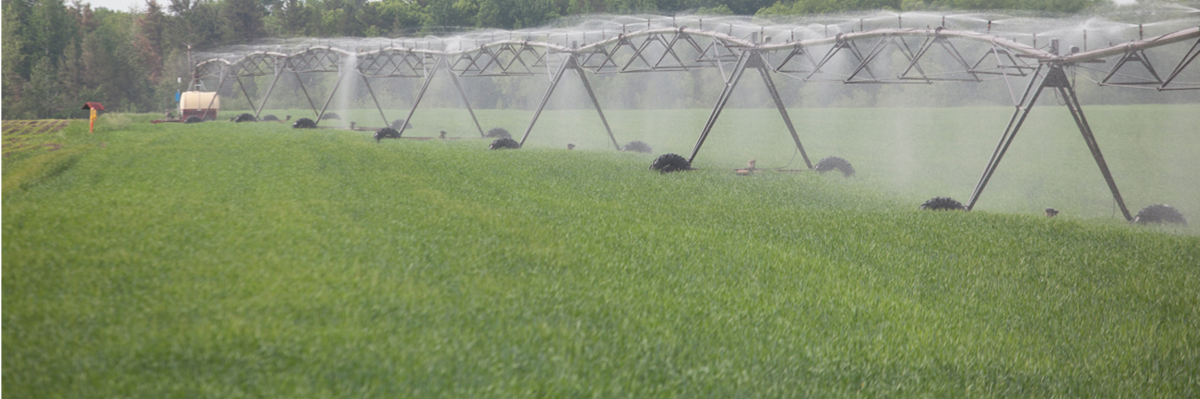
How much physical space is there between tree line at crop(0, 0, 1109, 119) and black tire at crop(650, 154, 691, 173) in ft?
31.2

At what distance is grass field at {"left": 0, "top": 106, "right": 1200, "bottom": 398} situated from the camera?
12.7ft

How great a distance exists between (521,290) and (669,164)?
416 inches

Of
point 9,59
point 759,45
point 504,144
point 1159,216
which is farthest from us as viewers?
point 504,144

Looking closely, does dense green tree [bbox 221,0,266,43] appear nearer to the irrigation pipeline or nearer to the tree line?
the tree line

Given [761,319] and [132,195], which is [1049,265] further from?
[132,195]

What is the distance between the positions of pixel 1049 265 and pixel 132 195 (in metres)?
9.49

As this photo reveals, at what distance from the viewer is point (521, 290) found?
221 inches

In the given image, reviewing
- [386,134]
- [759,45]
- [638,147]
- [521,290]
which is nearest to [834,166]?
[759,45]

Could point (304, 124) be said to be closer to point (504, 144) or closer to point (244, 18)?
point (504, 144)

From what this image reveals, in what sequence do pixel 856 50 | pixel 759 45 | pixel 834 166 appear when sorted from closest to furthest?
pixel 856 50 → pixel 759 45 → pixel 834 166

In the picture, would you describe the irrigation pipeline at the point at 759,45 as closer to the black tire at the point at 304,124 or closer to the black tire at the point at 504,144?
the black tire at the point at 304,124

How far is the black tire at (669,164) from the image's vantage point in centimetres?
1576

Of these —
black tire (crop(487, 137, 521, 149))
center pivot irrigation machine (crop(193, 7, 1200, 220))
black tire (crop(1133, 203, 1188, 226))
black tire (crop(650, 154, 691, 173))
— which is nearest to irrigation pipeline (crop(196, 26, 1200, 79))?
center pivot irrigation machine (crop(193, 7, 1200, 220))

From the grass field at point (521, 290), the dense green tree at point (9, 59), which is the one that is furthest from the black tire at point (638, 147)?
the dense green tree at point (9, 59)
